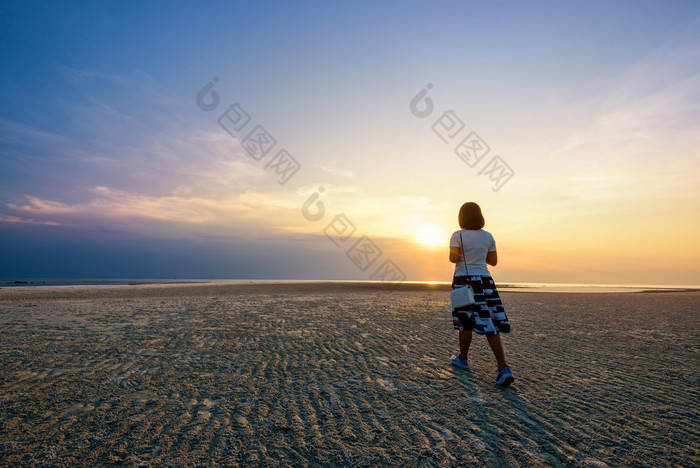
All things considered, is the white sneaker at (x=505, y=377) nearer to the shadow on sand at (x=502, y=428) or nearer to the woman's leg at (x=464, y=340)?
the shadow on sand at (x=502, y=428)

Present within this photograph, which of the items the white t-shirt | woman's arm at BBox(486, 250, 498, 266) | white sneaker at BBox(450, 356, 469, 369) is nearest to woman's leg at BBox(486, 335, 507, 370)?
white sneaker at BBox(450, 356, 469, 369)

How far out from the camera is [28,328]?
28.7 feet

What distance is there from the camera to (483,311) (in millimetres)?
4766

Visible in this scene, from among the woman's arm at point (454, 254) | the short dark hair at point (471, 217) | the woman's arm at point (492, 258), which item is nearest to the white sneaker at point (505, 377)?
the woman's arm at point (492, 258)

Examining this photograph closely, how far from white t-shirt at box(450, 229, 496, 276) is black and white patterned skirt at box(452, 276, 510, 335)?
0.10 metres

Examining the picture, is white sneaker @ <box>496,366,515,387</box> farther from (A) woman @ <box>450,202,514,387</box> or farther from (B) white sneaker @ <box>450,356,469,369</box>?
(B) white sneaker @ <box>450,356,469,369</box>

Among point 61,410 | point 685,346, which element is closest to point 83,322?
point 61,410

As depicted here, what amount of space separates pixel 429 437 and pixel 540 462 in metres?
0.89

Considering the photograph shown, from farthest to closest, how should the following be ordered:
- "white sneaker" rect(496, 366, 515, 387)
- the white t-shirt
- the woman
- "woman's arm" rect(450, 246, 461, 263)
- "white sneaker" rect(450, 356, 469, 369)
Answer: "white sneaker" rect(450, 356, 469, 369) < "woman's arm" rect(450, 246, 461, 263) < the white t-shirt < the woman < "white sneaker" rect(496, 366, 515, 387)

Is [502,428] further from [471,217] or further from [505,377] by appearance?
[471,217]

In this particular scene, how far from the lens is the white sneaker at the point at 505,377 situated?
14.6 ft

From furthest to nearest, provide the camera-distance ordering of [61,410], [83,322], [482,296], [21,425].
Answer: [83,322] < [482,296] < [61,410] < [21,425]

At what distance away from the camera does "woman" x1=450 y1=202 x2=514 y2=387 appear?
4711 mm

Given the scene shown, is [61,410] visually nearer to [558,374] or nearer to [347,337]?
[347,337]
